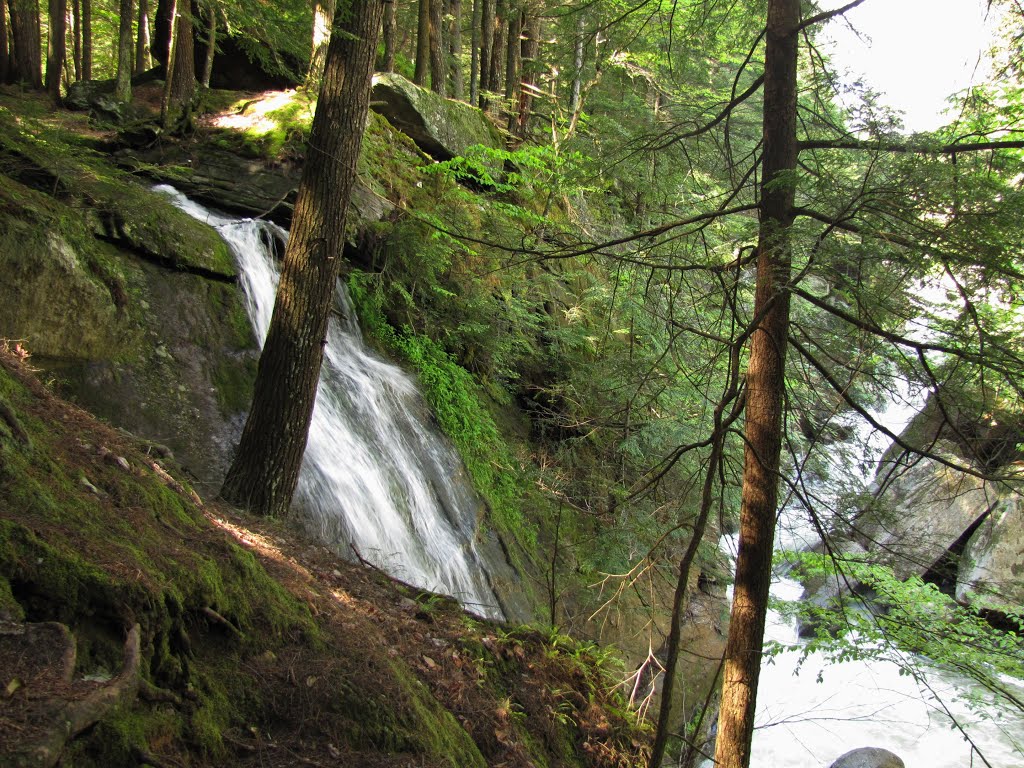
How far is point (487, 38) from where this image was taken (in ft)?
55.1

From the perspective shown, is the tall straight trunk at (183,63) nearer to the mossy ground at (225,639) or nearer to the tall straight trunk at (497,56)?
the tall straight trunk at (497,56)

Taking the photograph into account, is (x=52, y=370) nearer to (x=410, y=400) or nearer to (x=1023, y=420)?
(x=410, y=400)

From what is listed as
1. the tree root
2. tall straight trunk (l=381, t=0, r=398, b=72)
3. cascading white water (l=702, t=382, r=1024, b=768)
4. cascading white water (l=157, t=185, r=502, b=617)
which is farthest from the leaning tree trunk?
cascading white water (l=702, t=382, r=1024, b=768)

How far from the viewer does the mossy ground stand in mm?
2515

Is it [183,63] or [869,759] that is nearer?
[869,759]

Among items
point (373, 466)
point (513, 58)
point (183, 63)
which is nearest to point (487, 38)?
point (513, 58)

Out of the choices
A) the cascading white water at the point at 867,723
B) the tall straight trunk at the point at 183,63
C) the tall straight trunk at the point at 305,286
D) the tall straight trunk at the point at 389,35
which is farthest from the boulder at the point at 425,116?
the cascading white water at the point at 867,723

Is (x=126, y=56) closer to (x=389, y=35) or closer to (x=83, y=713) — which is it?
(x=389, y=35)

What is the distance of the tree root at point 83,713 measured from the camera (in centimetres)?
193

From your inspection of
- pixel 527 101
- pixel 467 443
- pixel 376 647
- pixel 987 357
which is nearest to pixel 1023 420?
pixel 987 357

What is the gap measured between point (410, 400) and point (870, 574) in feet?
21.6

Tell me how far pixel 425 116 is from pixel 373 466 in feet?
23.6

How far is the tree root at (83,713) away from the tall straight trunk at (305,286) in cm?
322

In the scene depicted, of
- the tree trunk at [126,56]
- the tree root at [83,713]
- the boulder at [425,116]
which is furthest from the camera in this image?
the tree trunk at [126,56]
